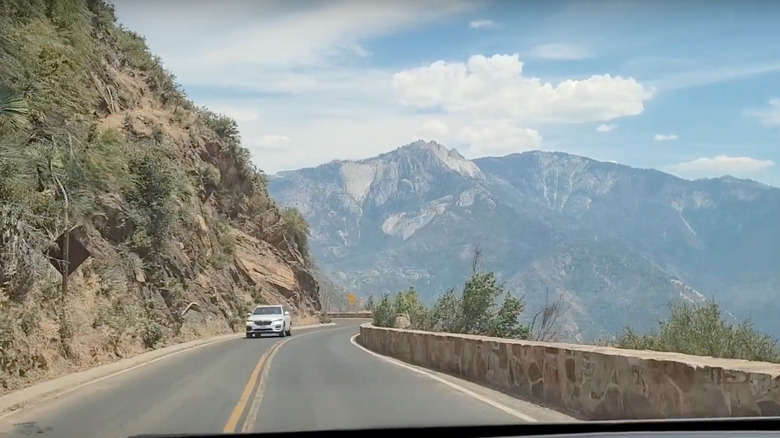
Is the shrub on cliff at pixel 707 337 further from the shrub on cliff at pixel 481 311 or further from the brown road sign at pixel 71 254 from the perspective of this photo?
the brown road sign at pixel 71 254

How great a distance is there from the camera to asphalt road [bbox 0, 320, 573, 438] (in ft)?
34.5

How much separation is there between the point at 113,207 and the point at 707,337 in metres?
28.7

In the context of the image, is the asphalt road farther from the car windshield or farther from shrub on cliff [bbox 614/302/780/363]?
the car windshield

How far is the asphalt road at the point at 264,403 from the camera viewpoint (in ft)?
34.5

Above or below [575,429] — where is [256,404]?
below

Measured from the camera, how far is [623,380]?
33.8ft

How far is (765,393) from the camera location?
7516 mm

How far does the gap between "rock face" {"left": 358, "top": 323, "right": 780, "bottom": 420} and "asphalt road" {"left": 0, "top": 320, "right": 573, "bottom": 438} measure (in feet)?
1.63

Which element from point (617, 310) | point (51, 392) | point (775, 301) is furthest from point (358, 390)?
point (617, 310)

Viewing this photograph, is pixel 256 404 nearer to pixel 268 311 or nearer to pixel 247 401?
pixel 247 401

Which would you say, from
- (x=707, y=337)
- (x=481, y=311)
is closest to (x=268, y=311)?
(x=481, y=311)

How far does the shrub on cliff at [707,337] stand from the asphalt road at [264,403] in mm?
3042

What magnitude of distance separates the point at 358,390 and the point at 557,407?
4074 mm

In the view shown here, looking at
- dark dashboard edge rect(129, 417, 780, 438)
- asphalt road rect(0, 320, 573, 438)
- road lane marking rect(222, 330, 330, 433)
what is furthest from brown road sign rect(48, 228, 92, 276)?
dark dashboard edge rect(129, 417, 780, 438)
